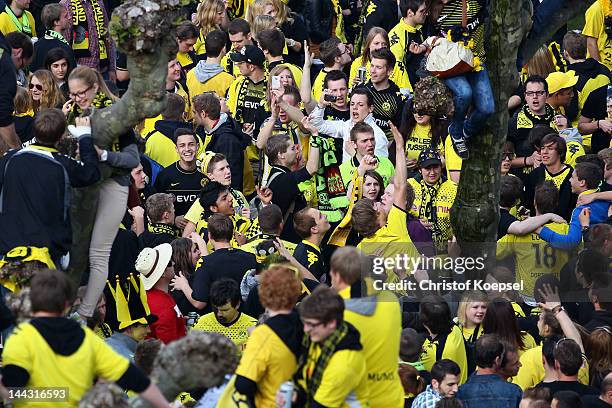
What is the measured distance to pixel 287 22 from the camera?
16.6m

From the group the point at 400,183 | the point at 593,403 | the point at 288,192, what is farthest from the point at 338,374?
the point at 288,192

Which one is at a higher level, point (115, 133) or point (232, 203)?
point (115, 133)

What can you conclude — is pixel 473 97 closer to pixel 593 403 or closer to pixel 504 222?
pixel 593 403

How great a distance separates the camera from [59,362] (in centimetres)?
755

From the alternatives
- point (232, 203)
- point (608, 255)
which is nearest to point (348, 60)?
point (232, 203)

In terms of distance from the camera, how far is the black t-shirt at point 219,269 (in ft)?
36.3

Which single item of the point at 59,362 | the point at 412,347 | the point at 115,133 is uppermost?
the point at 115,133

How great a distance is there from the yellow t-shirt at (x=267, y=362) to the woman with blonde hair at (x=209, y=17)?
9.38m

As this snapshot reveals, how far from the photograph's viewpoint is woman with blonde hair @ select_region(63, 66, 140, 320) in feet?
30.2

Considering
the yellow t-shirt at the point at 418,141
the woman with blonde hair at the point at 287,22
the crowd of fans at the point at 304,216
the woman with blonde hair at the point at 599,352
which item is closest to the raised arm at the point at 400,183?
the crowd of fans at the point at 304,216

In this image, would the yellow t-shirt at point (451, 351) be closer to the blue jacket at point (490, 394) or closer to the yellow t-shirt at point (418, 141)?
the blue jacket at point (490, 394)

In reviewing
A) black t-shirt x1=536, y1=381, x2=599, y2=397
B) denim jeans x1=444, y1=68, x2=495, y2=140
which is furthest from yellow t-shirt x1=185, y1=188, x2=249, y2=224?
black t-shirt x1=536, y1=381, x2=599, y2=397

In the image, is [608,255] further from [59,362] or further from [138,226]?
[59,362]

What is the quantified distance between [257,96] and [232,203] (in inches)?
93.7
